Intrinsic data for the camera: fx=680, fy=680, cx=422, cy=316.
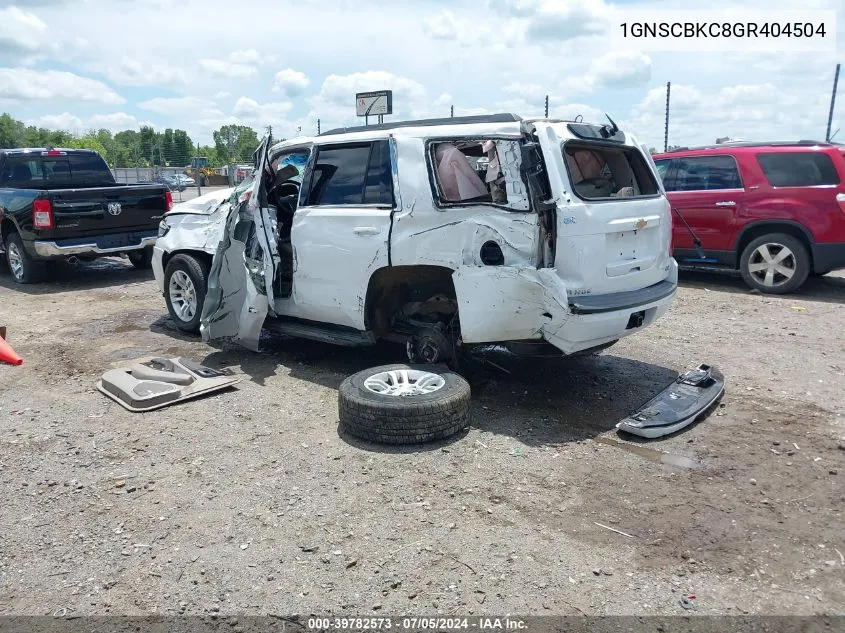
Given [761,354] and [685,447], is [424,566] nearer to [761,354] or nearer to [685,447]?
[685,447]

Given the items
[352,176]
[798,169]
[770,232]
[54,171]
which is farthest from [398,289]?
[54,171]

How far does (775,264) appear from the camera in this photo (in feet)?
28.5

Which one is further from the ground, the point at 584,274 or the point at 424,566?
the point at 584,274

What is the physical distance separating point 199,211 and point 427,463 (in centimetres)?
394

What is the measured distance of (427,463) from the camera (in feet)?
13.3

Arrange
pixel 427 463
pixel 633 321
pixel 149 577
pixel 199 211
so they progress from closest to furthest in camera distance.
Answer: pixel 149 577
pixel 427 463
pixel 633 321
pixel 199 211

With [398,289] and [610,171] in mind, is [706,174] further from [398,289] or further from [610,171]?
[398,289]

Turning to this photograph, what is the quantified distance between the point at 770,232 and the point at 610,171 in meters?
4.69

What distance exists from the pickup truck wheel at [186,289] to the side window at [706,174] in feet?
21.9

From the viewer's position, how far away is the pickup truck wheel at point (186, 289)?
6.59 metres

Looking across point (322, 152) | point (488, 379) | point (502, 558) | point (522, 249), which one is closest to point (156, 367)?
point (322, 152)

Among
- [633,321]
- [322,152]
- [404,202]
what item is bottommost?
[633,321]

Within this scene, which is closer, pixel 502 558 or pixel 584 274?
pixel 502 558

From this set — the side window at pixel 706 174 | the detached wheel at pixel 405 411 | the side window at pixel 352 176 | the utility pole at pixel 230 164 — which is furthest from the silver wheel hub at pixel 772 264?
the utility pole at pixel 230 164
